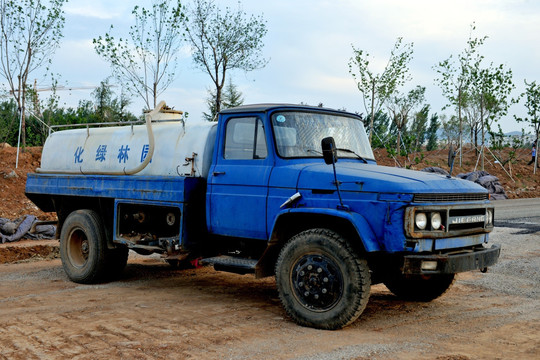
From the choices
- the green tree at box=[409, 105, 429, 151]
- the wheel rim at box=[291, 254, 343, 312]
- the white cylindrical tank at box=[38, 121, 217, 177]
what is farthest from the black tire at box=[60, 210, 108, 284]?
the green tree at box=[409, 105, 429, 151]

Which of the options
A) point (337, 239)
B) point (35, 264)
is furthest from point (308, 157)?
point (35, 264)

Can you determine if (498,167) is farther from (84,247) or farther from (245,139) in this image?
(245,139)

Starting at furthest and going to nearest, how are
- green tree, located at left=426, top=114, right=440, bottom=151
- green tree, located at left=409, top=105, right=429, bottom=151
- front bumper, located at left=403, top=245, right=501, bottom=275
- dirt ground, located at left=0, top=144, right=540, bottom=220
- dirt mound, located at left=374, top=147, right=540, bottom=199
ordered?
green tree, located at left=426, top=114, right=440, bottom=151 < green tree, located at left=409, top=105, right=429, bottom=151 < dirt mound, located at left=374, top=147, right=540, bottom=199 < dirt ground, located at left=0, top=144, right=540, bottom=220 < front bumper, located at left=403, top=245, right=501, bottom=275

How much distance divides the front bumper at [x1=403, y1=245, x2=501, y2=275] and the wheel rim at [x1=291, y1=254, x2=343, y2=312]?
695 millimetres

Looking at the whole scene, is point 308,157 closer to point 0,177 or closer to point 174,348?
point 174,348

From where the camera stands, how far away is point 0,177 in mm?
20125

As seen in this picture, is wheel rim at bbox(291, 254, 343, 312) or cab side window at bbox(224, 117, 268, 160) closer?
wheel rim at bbox(291, 254, 343, 312)

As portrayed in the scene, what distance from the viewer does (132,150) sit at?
8.21m

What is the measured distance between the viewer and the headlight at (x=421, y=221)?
554 cm

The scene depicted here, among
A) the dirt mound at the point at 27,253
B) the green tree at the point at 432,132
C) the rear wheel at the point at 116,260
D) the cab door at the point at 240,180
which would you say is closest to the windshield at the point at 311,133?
the cab door at the point at 240,180

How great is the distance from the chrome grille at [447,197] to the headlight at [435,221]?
146 mm

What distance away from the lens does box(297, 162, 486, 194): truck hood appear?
5.60 m

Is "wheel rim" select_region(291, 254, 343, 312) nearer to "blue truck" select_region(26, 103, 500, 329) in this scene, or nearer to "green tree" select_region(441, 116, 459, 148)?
"blue truck" select_region(26, 103, 500, 329)

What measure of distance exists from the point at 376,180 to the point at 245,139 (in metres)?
1.83
